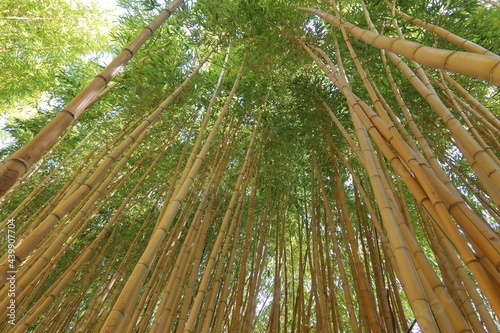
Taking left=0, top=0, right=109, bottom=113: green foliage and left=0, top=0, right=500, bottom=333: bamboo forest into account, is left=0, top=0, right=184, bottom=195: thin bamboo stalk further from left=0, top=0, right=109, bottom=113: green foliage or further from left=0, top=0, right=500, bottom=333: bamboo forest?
left=0, top=0, right=109, bottom=113: green foliage

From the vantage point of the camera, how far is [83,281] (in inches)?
146

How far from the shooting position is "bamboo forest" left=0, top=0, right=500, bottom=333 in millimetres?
1077

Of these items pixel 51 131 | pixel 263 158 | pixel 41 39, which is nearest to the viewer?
pixel 51 131

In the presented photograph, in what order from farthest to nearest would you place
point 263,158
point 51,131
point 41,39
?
point 41,39, point 263,158, point 51,131

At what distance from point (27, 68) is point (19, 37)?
645 millimetres

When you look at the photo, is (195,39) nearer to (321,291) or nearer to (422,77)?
(422,77)

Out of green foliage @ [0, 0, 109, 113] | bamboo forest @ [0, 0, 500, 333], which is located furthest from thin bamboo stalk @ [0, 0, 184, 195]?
green foliage @ [0, 0, 109, 113]

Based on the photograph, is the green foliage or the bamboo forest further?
the green foliage

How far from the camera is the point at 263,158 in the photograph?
4.03 metres

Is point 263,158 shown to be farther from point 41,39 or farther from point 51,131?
point 41,39

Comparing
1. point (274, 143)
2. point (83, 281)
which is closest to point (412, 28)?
point (274, 143)

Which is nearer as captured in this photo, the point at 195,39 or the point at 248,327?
the point at 248,327

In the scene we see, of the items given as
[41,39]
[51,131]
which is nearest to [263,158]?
[51,131]

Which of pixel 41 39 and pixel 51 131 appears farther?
pixel 41 39
